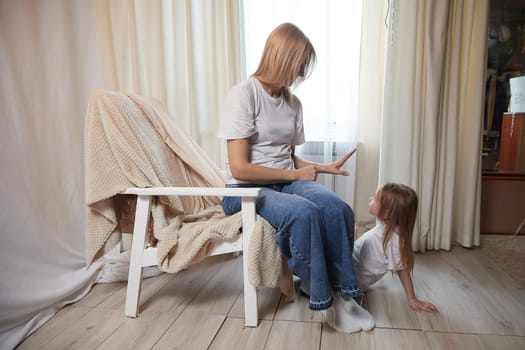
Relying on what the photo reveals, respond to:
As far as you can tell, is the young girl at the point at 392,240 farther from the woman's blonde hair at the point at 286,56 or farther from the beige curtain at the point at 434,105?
the beige curtain at the point at 434,105

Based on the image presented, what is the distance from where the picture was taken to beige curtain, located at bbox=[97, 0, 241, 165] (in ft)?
6.93

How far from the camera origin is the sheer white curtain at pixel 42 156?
135 cm

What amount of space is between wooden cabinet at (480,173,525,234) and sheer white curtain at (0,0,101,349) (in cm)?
222

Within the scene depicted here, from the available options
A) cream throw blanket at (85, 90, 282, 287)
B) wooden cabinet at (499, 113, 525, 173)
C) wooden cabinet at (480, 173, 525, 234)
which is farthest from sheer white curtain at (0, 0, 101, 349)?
wooden cabinet at (499, 113, 525, 173)

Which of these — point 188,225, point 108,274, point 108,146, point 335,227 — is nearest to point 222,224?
point 188,225

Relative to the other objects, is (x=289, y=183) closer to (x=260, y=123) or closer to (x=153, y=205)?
(x=260, y=123)

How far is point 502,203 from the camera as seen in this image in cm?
235

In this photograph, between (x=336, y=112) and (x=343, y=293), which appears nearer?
(x=343, y=293)

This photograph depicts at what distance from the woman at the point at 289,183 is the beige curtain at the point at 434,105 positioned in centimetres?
72

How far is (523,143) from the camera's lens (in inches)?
95.7

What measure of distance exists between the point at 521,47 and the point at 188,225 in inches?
92.3

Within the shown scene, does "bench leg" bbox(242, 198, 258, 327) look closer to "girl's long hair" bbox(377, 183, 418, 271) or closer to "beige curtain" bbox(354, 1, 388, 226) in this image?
"girl's long hair" bbox(377, 183, 418, 271)

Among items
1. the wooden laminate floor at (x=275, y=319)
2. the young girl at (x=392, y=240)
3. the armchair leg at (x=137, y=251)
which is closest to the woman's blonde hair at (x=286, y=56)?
the young girl at (x=392, y=240)

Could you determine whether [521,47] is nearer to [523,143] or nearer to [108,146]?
[523,143]
